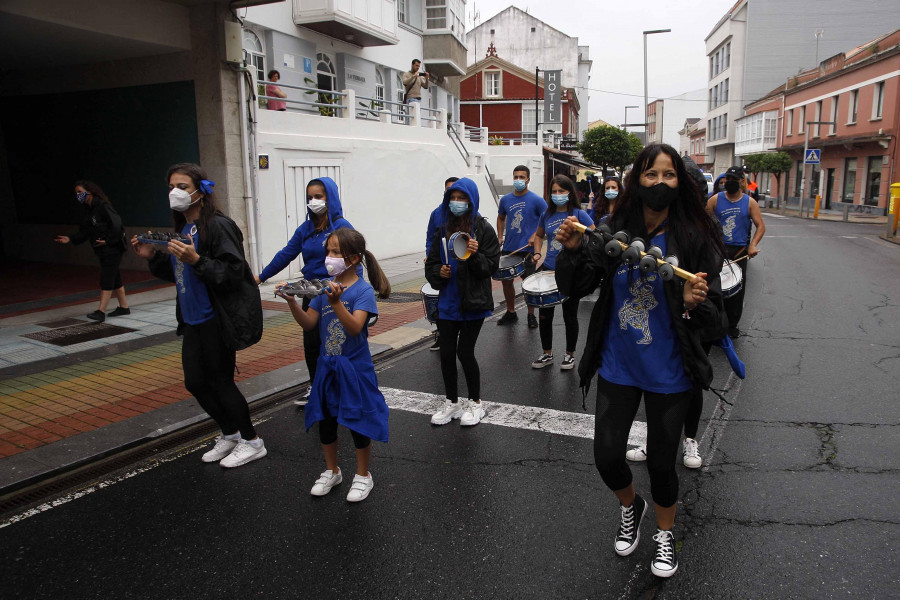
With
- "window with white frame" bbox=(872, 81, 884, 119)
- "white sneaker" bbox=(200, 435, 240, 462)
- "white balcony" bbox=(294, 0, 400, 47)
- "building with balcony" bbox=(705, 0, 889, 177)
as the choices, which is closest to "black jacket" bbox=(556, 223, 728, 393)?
"white sneaker" bbox=(200, 435, 240, 462)

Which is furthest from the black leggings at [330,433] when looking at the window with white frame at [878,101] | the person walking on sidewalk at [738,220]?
the window with white frame at [878,101]

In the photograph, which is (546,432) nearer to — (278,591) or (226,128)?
(278,591)

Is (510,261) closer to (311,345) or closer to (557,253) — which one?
(557,253)

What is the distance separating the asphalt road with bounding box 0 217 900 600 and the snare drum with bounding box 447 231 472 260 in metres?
Answer: 1.36

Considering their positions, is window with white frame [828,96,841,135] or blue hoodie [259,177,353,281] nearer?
blue hoodie [259,177,353,281]

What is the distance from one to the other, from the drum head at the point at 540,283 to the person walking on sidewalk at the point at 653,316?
9.73ft

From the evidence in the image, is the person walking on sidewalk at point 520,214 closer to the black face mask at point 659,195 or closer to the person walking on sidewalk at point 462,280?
the person walking on sidewalk at point 462,280

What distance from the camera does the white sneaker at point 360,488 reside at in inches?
150

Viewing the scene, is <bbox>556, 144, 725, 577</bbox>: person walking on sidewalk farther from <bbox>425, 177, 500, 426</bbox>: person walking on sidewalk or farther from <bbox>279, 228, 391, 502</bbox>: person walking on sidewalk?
<bbox>425, 177, 500, 426</bbox>: person walking on sidewalk

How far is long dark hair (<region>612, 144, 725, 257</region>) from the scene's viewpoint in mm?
2877

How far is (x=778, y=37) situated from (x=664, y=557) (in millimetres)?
62457

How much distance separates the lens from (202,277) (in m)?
3.88

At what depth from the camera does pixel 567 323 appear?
643 cm

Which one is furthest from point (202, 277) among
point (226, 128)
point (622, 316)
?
point (226, 128)
